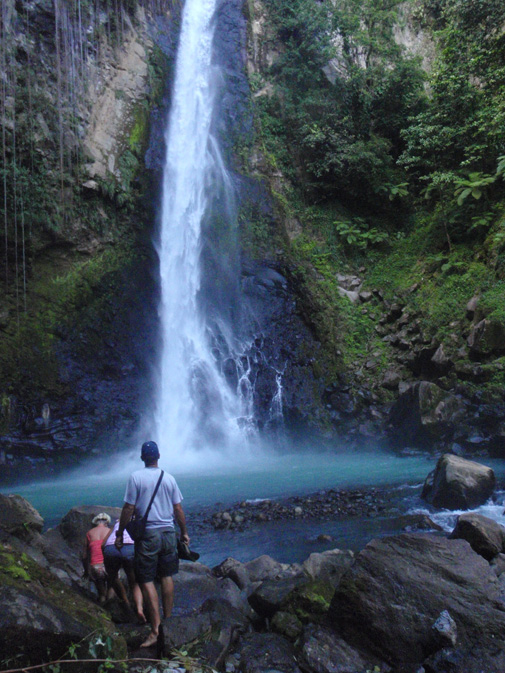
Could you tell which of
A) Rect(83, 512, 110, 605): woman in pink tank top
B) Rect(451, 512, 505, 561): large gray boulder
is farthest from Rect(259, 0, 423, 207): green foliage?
Rect(83, 512, 110, 605): woman in pink tank top

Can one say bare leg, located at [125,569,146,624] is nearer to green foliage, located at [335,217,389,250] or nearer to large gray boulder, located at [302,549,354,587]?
large gray boulder, located at [302,549,354,587]

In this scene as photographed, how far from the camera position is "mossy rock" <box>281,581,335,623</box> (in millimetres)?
4273

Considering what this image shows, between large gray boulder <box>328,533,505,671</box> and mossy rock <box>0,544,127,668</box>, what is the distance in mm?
1742

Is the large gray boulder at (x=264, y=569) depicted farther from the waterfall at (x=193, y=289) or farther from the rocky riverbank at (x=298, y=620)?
the waterfall at (x=193, y=289)

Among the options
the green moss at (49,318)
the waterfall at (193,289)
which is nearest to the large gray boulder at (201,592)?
the waterfall at (193,289)

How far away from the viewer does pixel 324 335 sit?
16125 mm

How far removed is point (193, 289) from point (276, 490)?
7978 millimetres

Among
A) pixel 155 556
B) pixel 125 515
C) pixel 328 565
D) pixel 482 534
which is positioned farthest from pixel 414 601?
pixel 125 515

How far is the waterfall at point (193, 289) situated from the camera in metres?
14.0

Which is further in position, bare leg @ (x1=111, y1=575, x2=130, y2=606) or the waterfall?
the waterfall

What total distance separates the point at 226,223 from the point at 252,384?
580 centimetres

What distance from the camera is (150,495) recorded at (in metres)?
4.16

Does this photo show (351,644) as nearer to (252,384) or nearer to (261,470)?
(261,470)

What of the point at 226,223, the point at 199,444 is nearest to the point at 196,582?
the point at 199,444
